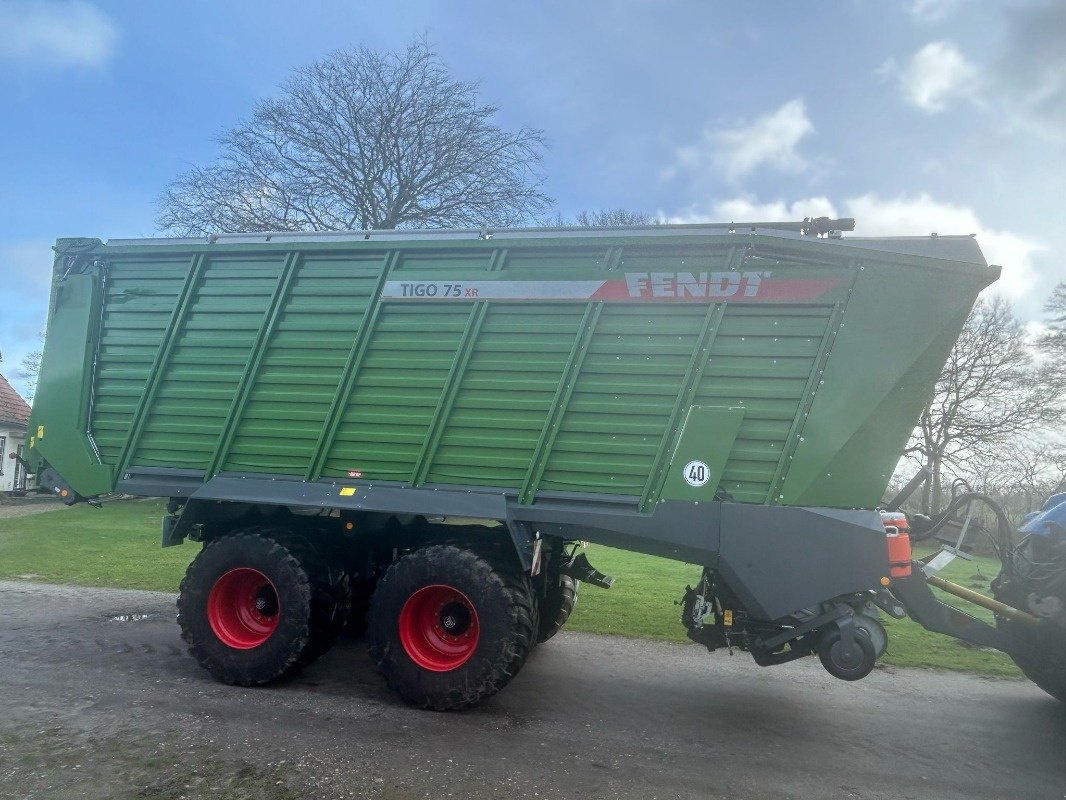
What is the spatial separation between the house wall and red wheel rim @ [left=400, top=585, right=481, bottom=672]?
25.5 m

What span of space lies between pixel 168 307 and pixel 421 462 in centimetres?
252

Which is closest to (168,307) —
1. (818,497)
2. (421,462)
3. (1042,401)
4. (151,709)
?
(421,462)

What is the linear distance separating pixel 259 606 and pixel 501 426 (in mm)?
2373

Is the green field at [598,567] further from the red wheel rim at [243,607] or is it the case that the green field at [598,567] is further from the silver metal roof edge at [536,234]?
the silver metal roof edge at [536,234]

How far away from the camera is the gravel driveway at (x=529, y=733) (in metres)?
4.27

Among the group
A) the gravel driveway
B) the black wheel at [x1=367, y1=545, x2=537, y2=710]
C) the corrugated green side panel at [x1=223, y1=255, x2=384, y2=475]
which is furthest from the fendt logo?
the gravel driveway

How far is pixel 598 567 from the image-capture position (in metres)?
12.5

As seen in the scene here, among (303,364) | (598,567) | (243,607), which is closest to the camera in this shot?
(303,364)

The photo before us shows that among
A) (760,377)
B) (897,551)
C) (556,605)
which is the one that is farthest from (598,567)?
(760,377)

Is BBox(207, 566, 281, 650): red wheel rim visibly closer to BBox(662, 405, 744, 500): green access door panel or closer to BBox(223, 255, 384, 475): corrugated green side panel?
BBox(223, 255, 384, 475): corrugated green side panel

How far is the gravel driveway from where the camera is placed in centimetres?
427

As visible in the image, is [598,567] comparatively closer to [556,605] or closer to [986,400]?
[556,605]

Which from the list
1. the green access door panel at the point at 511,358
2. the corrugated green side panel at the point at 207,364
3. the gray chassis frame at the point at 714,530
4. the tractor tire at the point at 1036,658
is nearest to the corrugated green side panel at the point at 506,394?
the green access door panel at the point at 511,358

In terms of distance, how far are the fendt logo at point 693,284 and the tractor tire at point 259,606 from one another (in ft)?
10.2
